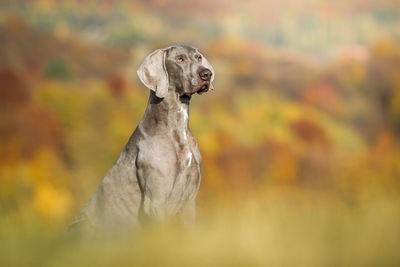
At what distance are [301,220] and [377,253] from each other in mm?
341

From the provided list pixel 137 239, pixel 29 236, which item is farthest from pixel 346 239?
pixel 29 236

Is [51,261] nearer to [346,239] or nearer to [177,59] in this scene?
[346,239]

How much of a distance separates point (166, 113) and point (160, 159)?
0.40 m

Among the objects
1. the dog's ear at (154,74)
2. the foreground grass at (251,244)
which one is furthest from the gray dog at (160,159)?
the foreground grass at (251,244)

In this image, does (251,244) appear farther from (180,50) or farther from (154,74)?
(180,50)

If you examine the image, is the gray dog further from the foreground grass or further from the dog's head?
the foreground grass

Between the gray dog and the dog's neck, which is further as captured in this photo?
the dog's neck

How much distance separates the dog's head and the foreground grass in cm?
231

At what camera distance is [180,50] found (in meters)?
4.29

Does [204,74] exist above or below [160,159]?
above

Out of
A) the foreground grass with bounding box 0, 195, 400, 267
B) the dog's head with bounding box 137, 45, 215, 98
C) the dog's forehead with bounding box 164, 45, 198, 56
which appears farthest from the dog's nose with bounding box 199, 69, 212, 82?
the foreground grass with bounding box 0, 195, 400, 267

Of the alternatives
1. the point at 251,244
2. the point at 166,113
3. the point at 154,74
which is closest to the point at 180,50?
the point at 154,74

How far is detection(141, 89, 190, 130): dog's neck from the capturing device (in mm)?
4223

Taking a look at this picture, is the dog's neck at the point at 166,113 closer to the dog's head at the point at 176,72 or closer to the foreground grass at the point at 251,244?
the dog's head at the point at 176,72
